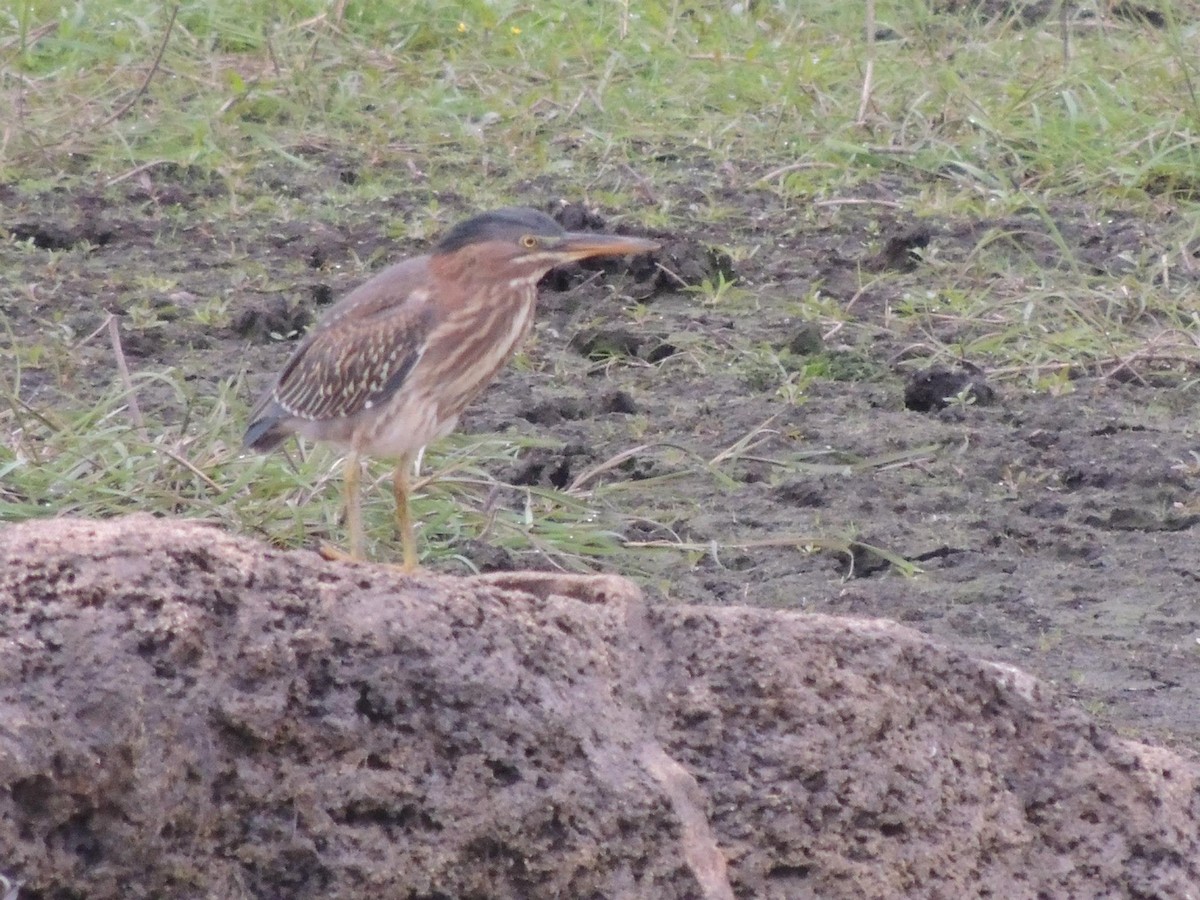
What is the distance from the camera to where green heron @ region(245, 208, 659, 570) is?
465cm

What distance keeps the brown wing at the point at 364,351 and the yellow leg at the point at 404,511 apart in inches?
6.5

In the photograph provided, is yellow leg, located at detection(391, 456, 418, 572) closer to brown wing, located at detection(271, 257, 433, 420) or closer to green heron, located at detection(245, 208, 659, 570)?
green heron, located at detection(245, 208, 659, 570)

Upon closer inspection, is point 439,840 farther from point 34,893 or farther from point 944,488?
point 944,488

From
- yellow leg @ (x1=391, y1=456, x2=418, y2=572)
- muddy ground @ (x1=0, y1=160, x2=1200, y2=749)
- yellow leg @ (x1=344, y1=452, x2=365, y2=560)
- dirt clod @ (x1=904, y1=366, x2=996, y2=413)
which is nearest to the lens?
yellow leg @ (x1=391, y1=456, x2=418, y2=572)

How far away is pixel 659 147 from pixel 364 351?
4.33 m

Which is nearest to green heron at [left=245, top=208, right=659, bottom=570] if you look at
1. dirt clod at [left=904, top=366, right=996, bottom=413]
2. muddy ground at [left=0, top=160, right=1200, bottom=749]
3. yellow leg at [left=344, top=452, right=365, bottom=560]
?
yellow leg at [left=344, top=452, right=365, bottom=560]

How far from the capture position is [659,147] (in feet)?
29.0

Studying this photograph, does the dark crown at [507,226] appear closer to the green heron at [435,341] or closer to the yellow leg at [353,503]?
the green heron at [435,341]

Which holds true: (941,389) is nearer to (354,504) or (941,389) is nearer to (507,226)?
(507,226)

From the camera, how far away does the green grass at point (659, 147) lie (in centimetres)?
670

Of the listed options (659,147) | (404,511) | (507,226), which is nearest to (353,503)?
(404,511)

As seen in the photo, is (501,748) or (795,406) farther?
(795,406)

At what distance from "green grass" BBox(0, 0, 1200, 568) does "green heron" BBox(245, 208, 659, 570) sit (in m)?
0.62

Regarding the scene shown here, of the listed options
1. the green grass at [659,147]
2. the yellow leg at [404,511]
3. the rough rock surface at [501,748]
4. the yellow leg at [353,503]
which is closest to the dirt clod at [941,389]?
the green grass at [659,147]
